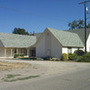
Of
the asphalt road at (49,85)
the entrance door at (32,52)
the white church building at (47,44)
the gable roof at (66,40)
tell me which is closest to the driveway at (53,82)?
the asphalt road at (49,85)

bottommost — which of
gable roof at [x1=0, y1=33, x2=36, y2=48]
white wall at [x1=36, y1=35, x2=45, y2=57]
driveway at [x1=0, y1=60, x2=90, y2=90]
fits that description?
driveway at [x1=0, y1=60, x2=90, y2=90]

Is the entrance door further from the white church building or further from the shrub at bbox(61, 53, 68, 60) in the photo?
the shrub at bbox(61, 53, 68, 60)

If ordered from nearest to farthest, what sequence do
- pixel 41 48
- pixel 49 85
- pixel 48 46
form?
pixel 49 85 → pixel 48 46 → pixel 41 48

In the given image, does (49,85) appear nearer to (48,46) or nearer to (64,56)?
(64,56)

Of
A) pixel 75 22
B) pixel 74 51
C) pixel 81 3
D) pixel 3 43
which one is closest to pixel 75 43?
pixel 74 51

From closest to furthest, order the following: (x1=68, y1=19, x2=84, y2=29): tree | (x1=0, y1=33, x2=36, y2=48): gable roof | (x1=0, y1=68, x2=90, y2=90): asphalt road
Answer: (x1=0, y1=68, x2=90, y2=90): asphalt road < (x1=0, y1=33, x2=36, y2=48): gable roof < (x1=68, y1=19, x2=84, y2=29): tree

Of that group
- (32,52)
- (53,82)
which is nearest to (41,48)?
(32,52)

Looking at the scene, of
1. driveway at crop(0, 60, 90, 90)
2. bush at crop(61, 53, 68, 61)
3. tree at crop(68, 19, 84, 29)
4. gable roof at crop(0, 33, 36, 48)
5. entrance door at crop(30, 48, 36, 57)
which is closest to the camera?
driveway at crop(0, 60, 90, 90)

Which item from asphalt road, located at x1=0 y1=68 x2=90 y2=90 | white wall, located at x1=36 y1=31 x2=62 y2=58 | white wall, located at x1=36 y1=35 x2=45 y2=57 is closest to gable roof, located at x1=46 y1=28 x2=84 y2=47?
white wall, located at x1=36 y1=31 x2=62 y2=58

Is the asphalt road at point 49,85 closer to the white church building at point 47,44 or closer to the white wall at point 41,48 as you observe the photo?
the white church building at point 47,44

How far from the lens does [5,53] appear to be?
35656 mm

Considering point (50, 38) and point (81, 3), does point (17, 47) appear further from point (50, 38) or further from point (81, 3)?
point (81, 3)

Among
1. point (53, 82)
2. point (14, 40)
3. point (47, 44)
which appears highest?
point (14, 40)

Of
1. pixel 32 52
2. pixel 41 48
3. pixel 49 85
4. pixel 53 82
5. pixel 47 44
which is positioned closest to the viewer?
pixel 49 85
